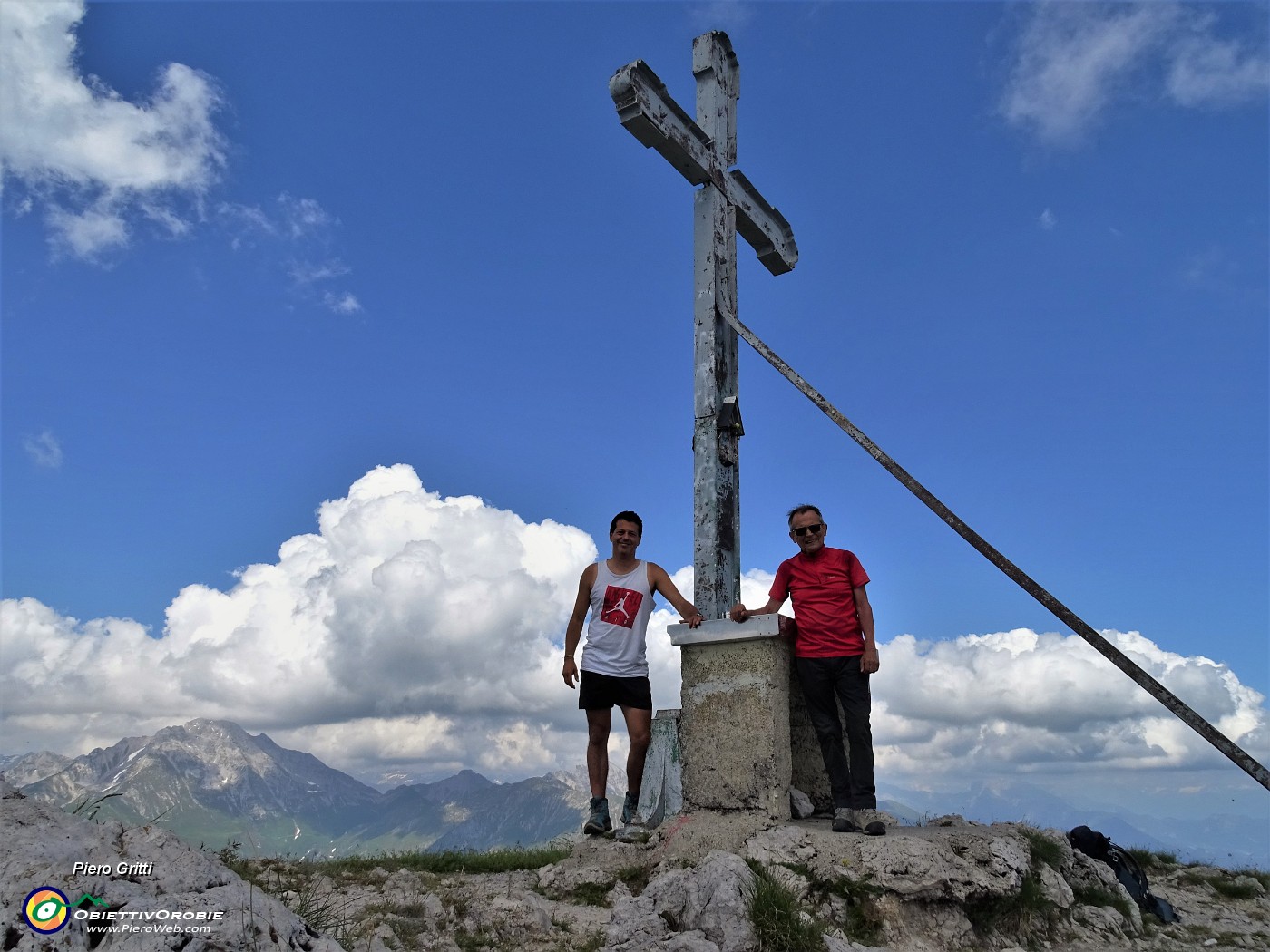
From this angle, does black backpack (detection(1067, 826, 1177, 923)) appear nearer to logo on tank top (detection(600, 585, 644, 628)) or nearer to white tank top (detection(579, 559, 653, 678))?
white tank top (detection(579, 559, 653, 678))

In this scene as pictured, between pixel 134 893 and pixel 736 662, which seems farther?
pixel 736 662

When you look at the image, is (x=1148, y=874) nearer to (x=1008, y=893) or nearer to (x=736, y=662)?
(x=1008, y=893)

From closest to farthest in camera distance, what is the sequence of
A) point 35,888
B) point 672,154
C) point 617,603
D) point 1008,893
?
1. point 35,888
2. point 1008,893
3. point 617,603
4. point 672,154

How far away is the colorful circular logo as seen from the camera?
99.0 inches

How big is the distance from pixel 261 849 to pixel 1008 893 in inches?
186

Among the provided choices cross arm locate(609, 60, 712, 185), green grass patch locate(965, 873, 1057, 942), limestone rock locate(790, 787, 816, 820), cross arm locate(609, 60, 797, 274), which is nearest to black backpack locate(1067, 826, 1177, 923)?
green grass patch locate(965, 873, 1057, 942)

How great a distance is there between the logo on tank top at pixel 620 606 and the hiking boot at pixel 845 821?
1773 mm

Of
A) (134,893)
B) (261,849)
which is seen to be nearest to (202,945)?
(134,893)

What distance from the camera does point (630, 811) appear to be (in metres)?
6.35

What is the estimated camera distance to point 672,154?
7.23 meters

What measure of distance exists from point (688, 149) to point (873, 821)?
5.27 metres

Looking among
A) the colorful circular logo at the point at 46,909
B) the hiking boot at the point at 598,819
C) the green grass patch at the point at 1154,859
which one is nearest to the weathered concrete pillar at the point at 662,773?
the hiking boot at the point at 598,819

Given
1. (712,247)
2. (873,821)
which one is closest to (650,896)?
(873,821)

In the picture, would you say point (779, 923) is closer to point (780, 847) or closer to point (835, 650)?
point (780, 847)
